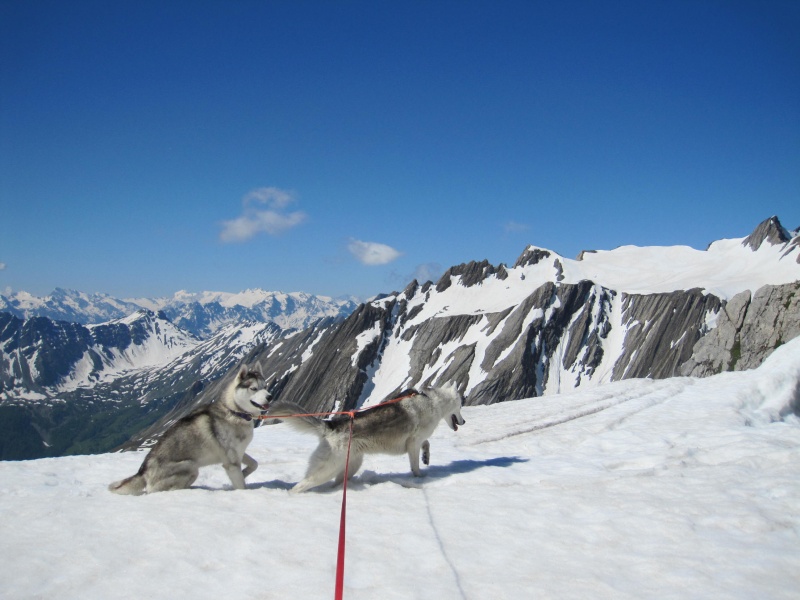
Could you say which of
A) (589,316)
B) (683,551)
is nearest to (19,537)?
(683,551)

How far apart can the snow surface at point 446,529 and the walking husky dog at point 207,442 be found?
0.55 meters

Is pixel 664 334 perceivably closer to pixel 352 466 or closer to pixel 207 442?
pixel 352 466

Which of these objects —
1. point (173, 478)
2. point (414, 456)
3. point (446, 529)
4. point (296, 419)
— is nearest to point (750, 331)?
point (414, 456)

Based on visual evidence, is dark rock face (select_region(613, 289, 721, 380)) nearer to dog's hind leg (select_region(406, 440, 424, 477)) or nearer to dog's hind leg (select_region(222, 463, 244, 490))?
dog's hind leg (select_region(406, 440, 424, 477))

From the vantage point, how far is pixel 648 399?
20969 mm

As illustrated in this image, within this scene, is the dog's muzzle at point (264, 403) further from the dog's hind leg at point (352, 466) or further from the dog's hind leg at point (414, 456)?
the dog's hind leg at point (414, 456)

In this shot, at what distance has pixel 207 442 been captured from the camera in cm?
992

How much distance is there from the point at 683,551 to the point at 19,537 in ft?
31.2

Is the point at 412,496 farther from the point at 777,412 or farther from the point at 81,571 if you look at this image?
the point at 777,412

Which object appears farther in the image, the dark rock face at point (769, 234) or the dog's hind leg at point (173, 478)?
the dark rock face at point (769, 234)

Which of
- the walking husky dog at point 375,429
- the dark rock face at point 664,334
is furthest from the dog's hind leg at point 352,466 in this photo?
the dark rock face at point 664,334

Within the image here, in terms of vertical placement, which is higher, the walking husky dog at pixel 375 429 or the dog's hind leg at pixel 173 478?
the walking husky dog at pixel 375 429

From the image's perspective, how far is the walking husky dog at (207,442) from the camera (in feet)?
31.1

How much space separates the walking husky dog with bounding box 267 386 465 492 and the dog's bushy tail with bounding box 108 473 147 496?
2.78 meters
